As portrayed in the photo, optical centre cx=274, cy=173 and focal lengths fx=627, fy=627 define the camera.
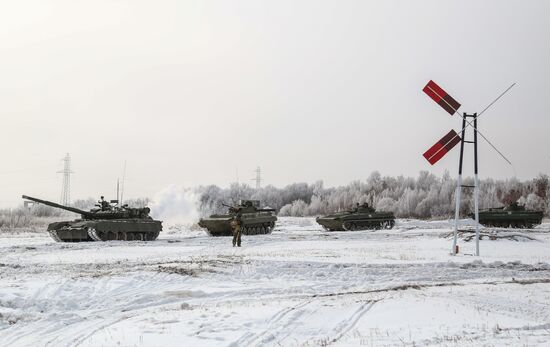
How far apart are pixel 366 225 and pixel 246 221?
9240mm

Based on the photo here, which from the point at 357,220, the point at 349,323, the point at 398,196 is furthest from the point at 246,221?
the point at 398,196

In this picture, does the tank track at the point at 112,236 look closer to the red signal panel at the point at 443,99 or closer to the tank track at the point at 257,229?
the tank track at the point at 257,229

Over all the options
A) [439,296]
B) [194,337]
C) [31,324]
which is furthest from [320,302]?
[31,324]

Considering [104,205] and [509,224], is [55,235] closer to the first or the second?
[104,205]

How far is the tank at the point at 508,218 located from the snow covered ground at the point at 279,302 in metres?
23.8

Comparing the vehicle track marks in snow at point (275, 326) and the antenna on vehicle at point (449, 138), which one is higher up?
the antenna on vehicle at point (449, 138)

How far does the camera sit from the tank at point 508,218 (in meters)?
40.3

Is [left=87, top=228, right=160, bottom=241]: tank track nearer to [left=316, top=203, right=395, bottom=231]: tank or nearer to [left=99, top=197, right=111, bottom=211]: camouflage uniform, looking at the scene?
[left=99, top=197, right=111, bottom=211]: camouflage uniform

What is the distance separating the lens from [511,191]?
8681 cm

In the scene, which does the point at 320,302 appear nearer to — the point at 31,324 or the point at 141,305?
the point at 141,305

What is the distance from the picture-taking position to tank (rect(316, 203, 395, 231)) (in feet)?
132

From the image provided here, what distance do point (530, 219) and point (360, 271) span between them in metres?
29.5

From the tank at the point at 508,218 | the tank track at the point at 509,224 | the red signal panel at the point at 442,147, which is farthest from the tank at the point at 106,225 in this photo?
the tank track at the point at 509,224

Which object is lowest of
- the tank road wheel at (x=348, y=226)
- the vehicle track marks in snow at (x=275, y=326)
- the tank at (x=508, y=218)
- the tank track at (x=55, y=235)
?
the vehicle track marks in snow at (x=275, y=326)
